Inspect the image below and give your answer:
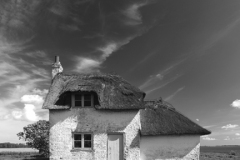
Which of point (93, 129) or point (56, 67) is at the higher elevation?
point (56, 67)

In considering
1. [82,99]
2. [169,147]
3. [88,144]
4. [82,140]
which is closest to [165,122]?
[169,147]

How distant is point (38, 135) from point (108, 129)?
25.8 meters

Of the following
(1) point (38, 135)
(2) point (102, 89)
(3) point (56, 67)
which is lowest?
(1) point (38, 135)

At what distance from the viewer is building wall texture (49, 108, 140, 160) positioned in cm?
1409

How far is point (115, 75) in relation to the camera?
1750 cm

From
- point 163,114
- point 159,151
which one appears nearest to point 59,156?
point 159,151

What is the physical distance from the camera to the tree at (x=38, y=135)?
34.4 m

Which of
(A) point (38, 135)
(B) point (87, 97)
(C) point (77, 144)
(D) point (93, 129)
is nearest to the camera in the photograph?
(D) point (93, 129)

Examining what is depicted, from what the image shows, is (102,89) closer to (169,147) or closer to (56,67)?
(56,67)

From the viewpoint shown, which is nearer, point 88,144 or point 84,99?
point 88,144

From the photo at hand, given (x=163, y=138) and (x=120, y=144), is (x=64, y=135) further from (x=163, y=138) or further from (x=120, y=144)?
(x=163, y=138)

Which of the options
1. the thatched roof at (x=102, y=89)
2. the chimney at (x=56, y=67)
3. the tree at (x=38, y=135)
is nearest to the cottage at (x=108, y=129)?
the thatched roof at (x=102, y=89)

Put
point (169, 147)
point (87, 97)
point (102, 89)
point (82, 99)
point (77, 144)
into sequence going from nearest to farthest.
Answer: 1. point (77, 144)
2. point (169, 147)
3. point (82, 99)
4. point (87, 97)
5. point (102, 89)

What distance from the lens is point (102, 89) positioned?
15352 mm
